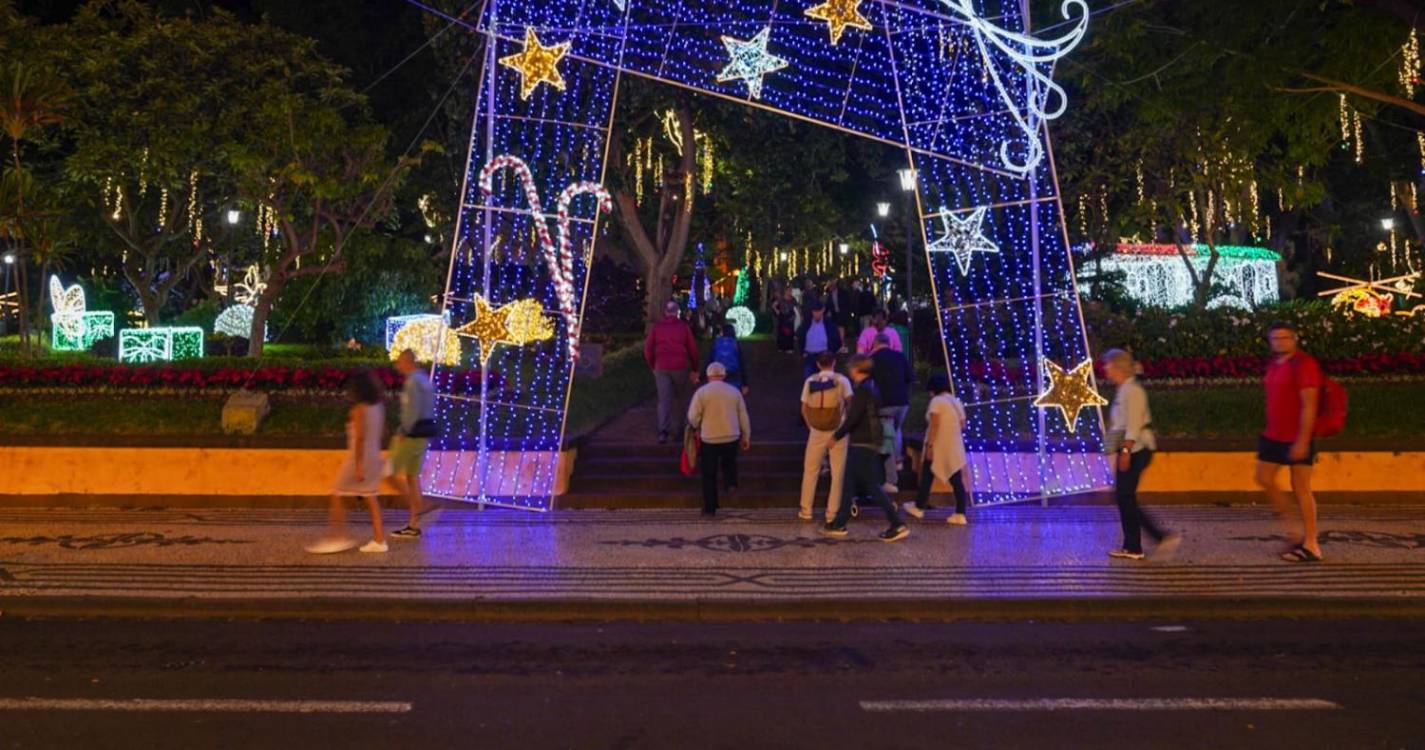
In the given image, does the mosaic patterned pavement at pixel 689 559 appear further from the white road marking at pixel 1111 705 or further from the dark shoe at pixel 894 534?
the white road marking at pixel 1111 705

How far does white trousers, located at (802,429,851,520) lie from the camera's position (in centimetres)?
1246

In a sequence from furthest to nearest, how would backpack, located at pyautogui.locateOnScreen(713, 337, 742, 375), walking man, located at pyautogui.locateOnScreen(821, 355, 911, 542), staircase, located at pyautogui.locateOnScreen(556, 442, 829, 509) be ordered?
backpack, located at pyautogui.locateOnScreen(713, 337, 742, 375) → staircase, located at pyautogui.locateOnScreen(556, 442, 829, 509) → walking man, located at pyautogui.locateOnScreen(821, 355, 911, 542)

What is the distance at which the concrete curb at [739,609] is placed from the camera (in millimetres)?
9523

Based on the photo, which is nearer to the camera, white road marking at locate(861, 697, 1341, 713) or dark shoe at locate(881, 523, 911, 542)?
white road marking at locate(861, 697, 1341, 713)

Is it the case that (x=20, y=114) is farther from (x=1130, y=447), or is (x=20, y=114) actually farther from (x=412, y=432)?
(x=1130, y=447)

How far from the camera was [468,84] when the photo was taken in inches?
980

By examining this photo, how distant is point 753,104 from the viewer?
13.4m

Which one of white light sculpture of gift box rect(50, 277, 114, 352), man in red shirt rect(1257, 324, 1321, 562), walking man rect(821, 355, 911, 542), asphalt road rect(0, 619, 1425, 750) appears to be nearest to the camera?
asphalt road rect(0, 619, 1425, 750)

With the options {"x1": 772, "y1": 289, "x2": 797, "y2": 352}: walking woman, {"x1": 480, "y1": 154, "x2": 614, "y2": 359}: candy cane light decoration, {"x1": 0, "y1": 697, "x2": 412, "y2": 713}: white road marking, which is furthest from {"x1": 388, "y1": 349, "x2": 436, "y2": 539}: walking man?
{"x1": 772, "y1": 289, "x2": 797, "y2": 352}: walking woman

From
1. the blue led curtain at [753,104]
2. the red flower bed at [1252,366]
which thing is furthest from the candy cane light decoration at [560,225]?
the red flower bed at [1252,366]

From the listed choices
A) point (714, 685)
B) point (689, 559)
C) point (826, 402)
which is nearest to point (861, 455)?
point (826, 402)

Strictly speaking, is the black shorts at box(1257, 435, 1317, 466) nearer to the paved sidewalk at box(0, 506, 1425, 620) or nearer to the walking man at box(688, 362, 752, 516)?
the paved sidewalk at box(0, 506, 1425, 620)

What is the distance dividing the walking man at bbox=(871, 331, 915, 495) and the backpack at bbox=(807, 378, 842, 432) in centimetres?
175

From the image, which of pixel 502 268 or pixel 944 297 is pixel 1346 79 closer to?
pixel 944 297
